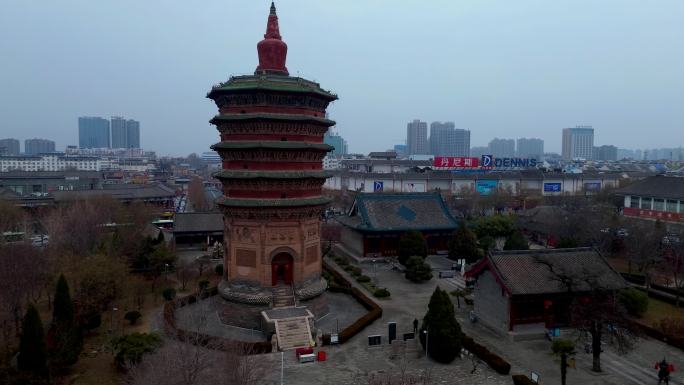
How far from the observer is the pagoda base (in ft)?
94.3

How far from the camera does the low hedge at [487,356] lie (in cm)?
2191

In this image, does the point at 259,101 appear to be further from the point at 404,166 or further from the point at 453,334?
the point at 404,166

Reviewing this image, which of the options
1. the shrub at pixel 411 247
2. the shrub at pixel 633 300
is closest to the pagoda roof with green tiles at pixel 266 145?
the shrub at pixel 411 247

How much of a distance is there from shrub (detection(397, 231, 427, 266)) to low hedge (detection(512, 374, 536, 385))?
901 inches

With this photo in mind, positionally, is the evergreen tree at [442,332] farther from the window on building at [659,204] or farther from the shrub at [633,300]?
the window on building at [659,204]

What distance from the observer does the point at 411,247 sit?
43.8 meters

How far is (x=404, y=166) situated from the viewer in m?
117

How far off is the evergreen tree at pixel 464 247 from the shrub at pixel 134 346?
98.9 ft

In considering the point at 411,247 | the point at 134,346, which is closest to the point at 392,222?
the point at 411,247

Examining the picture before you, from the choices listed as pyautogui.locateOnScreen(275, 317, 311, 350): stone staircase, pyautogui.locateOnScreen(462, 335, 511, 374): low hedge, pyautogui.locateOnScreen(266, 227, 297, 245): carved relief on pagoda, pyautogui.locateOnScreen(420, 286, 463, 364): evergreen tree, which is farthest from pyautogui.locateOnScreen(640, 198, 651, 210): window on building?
pyautogui.locateOnScreen(275, 317, 311, 350): stone staircase

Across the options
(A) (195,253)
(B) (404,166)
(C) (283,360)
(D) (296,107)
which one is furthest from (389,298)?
(B) (404,166)

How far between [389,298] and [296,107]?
15705 mm

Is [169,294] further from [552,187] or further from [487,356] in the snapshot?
[552,187]

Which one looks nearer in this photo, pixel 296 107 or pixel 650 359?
pixel 650 359
